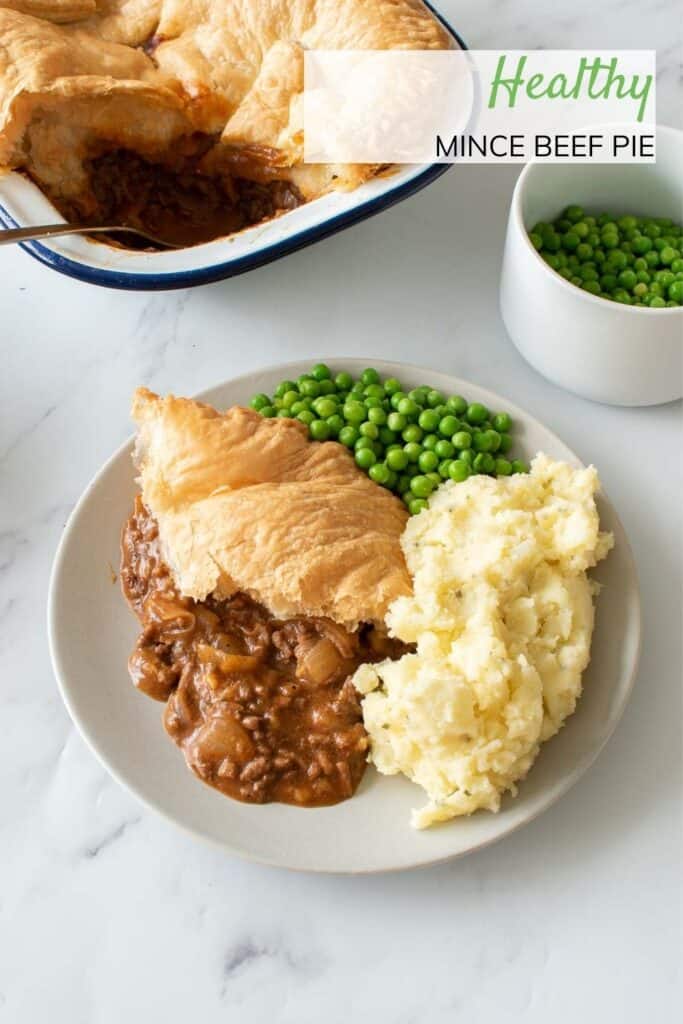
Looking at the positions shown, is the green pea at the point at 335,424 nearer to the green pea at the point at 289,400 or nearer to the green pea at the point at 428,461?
the green pea at the point at 289,400

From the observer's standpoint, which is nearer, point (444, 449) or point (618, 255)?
point (444, 449)

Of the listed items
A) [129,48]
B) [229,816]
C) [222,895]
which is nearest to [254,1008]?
[222,895]

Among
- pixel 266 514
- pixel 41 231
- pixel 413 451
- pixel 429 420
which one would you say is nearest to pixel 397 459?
pixel 413 451

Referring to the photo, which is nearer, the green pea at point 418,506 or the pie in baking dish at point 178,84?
the green pea at point 418,506

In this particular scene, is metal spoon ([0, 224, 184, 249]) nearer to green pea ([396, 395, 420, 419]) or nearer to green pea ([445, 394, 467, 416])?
green pea ([396, 395, 420, 419])

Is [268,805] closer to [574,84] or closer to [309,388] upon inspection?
[309,388]

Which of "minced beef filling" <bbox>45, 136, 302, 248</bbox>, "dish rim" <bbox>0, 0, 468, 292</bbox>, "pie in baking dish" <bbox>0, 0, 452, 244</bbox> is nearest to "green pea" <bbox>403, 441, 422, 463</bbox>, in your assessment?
"dish rim" <bbox>0, 0, 468, 292</bbox>

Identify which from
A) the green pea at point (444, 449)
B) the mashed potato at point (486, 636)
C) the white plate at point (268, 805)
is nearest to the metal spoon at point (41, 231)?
the white plate at point (268, 805)
